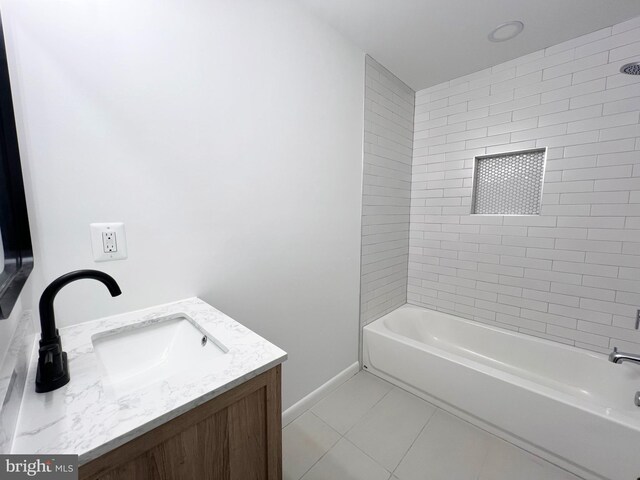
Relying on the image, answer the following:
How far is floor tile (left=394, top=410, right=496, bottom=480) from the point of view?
1.32 metres

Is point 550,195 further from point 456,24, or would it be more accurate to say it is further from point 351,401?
point 351,401

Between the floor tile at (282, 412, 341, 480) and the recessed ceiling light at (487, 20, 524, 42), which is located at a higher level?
the recessed ceiling light at (487, 20, 524, 42)

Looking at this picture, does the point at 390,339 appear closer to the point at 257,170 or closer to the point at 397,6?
the point at 257,170

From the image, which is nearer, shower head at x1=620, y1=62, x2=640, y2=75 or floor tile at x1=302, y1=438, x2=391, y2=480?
floor tile at x1=302, y1=438, x2=391, y2=480

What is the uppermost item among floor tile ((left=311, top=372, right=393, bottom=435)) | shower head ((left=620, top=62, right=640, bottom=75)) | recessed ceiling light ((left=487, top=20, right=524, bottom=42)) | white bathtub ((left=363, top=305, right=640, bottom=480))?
recessed ceiling light ((left=487, top=20, right=524, bottom=42))

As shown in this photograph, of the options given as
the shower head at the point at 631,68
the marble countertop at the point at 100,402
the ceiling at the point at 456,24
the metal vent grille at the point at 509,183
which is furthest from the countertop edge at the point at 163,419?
the shower head at the point at 631,68

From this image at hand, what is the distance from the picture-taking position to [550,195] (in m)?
1.89

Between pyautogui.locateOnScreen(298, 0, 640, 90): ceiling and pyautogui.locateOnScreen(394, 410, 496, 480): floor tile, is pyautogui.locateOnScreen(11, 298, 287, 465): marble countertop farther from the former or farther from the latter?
pyautogui.locateOnScreen(298, 0, 640, 90): ceiling

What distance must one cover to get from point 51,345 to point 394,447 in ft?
5.48

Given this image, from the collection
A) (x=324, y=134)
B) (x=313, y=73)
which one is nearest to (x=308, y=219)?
(x=324, y=134)

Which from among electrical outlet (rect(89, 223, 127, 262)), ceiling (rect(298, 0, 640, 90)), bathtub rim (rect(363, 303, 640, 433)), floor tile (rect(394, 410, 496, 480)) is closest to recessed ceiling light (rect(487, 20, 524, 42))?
ceiling (rect(298, 0, 640, 90))

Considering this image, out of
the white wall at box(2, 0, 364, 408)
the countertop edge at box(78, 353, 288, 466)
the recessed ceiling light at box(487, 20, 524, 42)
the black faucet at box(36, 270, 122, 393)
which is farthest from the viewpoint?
the recessed ceiling light at box(487, 20, 524, 42)

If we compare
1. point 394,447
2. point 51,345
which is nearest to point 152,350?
point 51,345

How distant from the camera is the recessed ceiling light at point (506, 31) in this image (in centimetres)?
162
